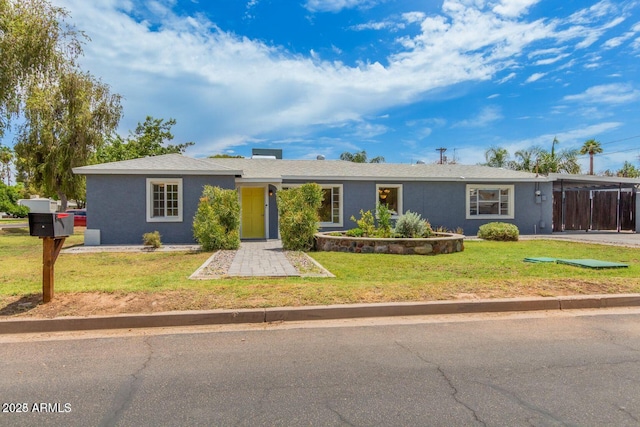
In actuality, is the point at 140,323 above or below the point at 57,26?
below

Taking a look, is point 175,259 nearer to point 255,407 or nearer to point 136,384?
point 136,384

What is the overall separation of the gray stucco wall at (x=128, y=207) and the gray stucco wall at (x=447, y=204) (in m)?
4.37

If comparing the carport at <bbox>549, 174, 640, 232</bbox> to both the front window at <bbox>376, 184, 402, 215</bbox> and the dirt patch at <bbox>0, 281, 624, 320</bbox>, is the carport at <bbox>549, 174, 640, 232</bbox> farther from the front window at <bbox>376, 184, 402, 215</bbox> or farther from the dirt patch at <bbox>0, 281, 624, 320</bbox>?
the dirt patch at <bbox>0, 281, 624, 320</bbox>

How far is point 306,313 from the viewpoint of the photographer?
5395mm

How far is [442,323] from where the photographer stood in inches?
207

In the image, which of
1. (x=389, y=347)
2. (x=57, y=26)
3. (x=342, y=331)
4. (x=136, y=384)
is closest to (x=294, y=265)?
(x=342, y=331)

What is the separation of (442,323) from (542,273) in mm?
3850

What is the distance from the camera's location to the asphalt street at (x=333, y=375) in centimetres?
292

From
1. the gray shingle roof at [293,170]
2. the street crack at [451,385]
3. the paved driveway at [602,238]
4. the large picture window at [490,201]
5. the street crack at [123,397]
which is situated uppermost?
the gray shingle roof at [293,170]

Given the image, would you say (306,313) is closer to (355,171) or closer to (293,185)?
(293,185)

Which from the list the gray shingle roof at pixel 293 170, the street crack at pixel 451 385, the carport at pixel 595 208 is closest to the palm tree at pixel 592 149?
the carport at pixel 595 208

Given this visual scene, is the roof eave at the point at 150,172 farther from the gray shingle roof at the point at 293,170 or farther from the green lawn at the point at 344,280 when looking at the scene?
the green lawn at the point at 344,280

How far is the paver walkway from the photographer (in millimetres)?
7941

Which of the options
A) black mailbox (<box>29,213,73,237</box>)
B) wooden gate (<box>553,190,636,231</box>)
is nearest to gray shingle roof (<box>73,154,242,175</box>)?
black mailbox (<box>29,213,73,237</box>)
